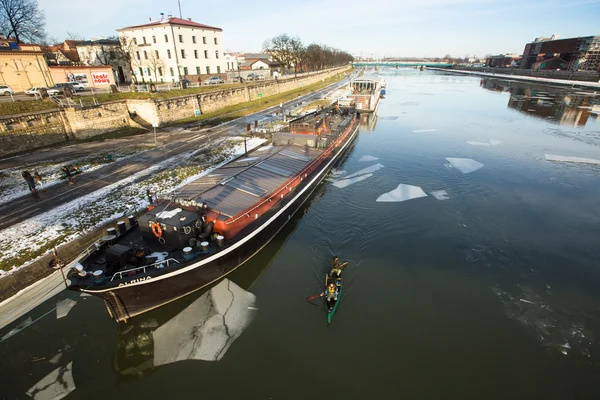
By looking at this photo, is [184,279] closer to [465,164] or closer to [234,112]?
[465,164]

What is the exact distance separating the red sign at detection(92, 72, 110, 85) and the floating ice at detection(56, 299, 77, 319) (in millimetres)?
41559

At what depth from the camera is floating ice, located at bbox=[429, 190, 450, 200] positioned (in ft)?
76.9

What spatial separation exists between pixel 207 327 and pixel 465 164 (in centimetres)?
3099

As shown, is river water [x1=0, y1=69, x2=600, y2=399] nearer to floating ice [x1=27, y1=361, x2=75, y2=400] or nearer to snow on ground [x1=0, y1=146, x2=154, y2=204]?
floating ice [x1=27, y1=361, x2=75, y2=400]

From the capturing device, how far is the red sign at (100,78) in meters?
41.3

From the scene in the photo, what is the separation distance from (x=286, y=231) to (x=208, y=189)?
5.96 metres

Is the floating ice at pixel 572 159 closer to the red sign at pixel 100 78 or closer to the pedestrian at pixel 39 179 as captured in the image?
the pedestrian at pixel 39 179

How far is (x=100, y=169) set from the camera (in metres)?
25.2

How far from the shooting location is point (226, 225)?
13.6 m

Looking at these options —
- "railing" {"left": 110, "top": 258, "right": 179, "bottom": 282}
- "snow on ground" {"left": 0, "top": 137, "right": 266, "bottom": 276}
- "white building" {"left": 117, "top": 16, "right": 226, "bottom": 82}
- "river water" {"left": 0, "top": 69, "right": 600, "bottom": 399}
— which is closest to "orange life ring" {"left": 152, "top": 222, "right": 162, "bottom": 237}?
"railing" {"left": 110, "top": 258, "right": 179, "bottom": 282}

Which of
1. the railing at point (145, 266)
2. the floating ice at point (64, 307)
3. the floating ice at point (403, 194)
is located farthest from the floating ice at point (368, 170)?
the floating ice at point (64, 307)

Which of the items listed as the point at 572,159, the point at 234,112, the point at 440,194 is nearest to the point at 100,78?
the point at 234,112

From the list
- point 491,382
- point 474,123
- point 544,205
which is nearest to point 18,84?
point 491,382

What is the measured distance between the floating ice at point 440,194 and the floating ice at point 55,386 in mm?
25029
